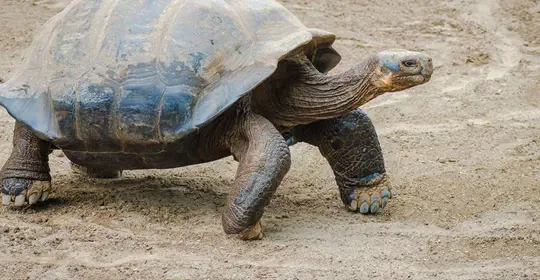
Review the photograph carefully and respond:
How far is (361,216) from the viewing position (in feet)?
20.6

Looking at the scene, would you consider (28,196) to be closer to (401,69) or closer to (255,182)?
(255,182)

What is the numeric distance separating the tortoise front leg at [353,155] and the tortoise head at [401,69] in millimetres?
714

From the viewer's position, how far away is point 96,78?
5.71 m

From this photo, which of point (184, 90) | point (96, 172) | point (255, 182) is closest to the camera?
point (255, 182)

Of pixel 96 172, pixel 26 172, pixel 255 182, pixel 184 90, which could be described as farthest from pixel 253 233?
pixel 96 172

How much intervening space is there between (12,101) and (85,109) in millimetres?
599

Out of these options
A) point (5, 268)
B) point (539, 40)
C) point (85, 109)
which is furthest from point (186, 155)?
point (539, 40)

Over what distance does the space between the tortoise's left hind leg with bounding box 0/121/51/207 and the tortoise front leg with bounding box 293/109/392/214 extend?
1.67 meters

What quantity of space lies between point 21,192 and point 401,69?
249 centimetres

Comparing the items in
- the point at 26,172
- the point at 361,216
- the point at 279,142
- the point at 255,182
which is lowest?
the point at 361,216

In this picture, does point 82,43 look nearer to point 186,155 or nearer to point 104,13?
point 104,13

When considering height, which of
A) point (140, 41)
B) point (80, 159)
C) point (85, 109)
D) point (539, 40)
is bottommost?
point (539, 40)

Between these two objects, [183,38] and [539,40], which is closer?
Result: [183,38]

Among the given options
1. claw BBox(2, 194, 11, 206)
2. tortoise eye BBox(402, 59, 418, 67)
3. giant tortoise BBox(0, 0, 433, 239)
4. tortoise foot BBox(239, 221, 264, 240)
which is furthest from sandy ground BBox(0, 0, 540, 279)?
tortoise eye BBox(402, 59, 418, 67)
